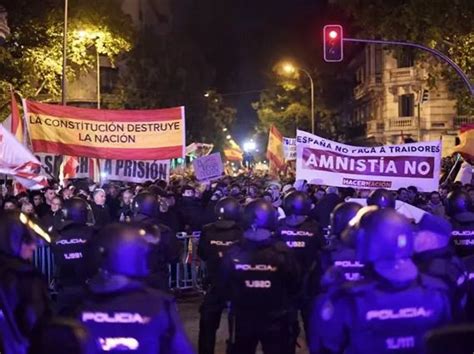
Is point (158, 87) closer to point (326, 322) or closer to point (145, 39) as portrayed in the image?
point (145, 39)

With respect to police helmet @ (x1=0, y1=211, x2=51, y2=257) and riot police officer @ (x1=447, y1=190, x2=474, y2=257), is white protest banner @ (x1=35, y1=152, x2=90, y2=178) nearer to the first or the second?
riot police officer @ (x1=447, y1=190, x2=474, y2=257)

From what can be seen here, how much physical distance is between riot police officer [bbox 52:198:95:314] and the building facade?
35.0 m

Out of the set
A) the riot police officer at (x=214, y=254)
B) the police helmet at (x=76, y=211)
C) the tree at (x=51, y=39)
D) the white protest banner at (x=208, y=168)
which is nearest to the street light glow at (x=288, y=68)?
the tree at (x=51, y=39)

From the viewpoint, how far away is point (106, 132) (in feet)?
45.5

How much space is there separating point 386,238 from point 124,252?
4.35ft

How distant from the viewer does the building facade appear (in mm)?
45188

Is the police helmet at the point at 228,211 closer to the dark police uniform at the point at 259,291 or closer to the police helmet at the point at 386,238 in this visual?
the dark police uniform at the point at 259,291

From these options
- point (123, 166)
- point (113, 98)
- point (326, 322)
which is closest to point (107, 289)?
point (326, 322)

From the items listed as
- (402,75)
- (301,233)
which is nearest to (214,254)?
(301,233)

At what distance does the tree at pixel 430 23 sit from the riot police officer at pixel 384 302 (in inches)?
800

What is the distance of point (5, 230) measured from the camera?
4.49 m

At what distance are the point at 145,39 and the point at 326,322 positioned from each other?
154 feet

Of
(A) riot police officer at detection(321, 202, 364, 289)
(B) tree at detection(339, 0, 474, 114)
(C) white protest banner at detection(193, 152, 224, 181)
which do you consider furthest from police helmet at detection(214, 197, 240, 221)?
(B) tree at detection(339, 0, 474, 114)

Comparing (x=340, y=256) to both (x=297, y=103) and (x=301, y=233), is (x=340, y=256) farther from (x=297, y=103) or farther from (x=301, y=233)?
(x=297, y=103)
